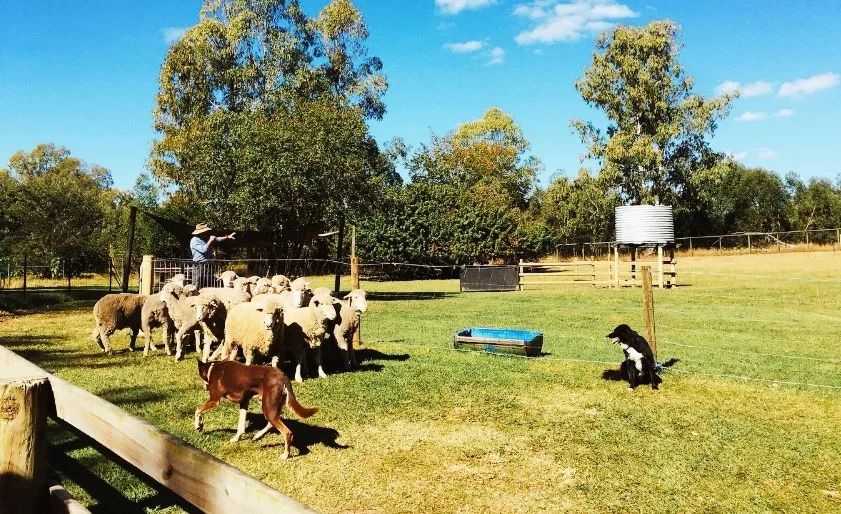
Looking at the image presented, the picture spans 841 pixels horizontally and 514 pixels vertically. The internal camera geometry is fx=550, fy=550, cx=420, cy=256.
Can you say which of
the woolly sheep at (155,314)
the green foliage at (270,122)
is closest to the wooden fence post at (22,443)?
the woolly sheep at (155,314)

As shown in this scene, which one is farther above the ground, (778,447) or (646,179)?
(646,179)

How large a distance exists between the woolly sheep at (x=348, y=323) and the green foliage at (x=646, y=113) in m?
33.3

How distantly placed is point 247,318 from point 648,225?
24082 millimetres

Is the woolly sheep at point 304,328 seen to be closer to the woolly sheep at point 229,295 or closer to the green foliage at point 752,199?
the woolly sheep at point 229,295

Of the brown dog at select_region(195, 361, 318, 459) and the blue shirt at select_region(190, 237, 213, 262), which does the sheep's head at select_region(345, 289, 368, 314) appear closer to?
the brown dog at select_region(195, 361, 318, 459)

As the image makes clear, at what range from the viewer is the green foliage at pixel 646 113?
38312 millimetres

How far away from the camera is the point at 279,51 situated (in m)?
34.1

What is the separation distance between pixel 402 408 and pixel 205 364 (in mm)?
2623

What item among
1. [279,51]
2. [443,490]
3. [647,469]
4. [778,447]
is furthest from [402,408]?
[279,51]

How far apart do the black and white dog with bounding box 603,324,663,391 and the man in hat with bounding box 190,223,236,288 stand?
34.4 feet

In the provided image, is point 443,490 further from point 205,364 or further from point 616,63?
point 616,63

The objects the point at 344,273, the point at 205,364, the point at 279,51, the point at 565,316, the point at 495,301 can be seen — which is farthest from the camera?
the point at 344,273

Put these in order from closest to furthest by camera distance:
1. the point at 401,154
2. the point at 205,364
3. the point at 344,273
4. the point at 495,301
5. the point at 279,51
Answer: the point at 205,364
the point at 495,301
the point at 279,51
the point at 344,273
the point at 401,154

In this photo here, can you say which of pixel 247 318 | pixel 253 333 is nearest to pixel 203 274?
pixel 247 318
